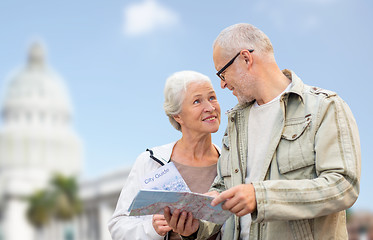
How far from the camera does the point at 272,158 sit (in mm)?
2705

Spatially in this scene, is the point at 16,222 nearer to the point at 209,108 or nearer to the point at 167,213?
the point at 209,108

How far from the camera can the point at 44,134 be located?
6419cm

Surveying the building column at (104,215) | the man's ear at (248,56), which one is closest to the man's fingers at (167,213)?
the man's ear at (248,56)

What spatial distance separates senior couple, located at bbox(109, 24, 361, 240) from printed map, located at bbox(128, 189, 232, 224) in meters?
0.06

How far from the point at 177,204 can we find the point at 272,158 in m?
0.48

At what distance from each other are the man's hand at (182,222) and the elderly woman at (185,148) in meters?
0.67

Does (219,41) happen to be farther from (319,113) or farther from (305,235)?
(305,235)

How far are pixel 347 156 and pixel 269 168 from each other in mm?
376

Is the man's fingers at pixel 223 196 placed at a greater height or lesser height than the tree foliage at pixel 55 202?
lesser

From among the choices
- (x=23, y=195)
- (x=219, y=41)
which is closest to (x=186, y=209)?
(x=219, y=41)

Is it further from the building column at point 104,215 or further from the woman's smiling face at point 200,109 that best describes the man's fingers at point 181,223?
the building column at point 104,215

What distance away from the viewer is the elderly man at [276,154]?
2.44m

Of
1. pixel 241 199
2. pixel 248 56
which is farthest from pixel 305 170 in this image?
pixel 248 56

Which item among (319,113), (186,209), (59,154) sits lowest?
(186,209)
